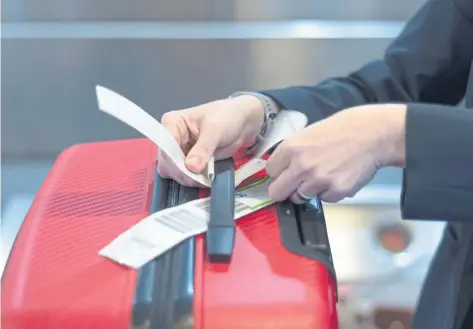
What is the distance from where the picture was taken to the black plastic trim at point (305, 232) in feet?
1.51

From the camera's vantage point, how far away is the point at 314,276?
438mm

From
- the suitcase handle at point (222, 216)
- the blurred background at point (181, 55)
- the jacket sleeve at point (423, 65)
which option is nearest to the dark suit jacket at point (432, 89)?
the jacket sleeve at point (423, 65)

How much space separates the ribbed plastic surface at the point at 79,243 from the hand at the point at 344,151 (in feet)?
0.38

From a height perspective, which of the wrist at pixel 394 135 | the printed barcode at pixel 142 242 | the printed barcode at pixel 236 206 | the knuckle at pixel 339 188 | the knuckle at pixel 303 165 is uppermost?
the wrist at pixel 394 135

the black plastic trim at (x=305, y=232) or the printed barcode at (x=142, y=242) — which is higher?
the printed barcode at (x=142, y=242)

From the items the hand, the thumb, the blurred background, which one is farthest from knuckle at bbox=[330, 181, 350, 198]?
the blurred background

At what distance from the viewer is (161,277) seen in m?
0.43

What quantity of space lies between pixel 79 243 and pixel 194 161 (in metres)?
0.11

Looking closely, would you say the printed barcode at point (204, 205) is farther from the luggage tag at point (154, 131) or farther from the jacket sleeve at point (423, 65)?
the jacket sleeve at point (423, 65)

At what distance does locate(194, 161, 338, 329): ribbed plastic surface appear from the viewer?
406 millimetres

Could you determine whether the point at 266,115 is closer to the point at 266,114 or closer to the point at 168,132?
the point at 266,114

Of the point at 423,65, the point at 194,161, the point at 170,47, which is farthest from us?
the point at 170,47

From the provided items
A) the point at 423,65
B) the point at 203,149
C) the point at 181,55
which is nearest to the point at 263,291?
the point at 203,149

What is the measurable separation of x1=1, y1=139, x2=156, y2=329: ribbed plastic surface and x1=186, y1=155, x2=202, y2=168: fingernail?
0.14 feet
